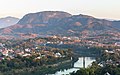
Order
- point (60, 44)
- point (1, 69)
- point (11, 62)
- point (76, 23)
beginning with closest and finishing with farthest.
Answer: point (1, 69)
point (11, 62)
point (60, 44)
point (76, 23)

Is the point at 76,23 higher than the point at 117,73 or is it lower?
lower

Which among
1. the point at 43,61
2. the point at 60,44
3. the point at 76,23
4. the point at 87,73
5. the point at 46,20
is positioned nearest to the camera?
the point at 87,73

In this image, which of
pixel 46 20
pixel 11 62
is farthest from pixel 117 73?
pixel 46 20

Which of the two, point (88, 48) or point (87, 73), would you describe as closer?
point (87, 73)

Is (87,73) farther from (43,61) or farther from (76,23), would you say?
(76,23)

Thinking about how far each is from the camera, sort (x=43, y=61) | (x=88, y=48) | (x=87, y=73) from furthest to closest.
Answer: (x=88, y=48) < (x=43, y=61) < (x=87, y=73)

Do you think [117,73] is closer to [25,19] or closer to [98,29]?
[98,29]

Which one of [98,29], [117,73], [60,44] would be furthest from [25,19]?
[117,73]
